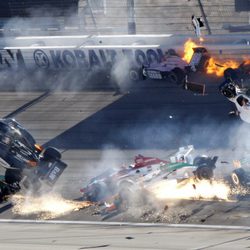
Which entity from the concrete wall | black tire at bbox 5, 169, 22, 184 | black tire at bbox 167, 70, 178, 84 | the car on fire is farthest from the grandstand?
black tire at bbox 5, 169, 22, 184

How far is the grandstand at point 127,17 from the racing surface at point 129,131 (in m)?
8.17

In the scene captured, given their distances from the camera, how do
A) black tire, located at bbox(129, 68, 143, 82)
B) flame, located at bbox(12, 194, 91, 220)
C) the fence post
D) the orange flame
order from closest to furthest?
flame, located at bbox(12, 194, 91, 220) → the orange flame → black tire, located at bbox(129, 68, 143, 82) → the fence post

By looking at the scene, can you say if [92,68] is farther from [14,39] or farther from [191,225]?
[191,225]

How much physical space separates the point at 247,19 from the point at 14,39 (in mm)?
10905

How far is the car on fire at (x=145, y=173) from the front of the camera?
→ 923 inches

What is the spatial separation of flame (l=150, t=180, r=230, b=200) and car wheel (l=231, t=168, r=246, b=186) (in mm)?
273

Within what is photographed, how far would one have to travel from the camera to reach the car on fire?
23438mm

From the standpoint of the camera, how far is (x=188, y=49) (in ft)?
113

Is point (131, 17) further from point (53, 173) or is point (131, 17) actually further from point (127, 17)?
point (53, 173)

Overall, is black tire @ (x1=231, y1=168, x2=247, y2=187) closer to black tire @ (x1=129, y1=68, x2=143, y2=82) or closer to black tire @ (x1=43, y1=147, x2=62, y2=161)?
black tire @ (x1=43, y1=147, x2=62, y2=161)

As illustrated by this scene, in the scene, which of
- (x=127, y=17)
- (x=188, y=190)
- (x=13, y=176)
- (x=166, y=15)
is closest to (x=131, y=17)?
(x=127, y=17)

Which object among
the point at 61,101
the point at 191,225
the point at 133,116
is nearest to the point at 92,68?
the point at 61,101

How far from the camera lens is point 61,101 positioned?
33719 millimetres

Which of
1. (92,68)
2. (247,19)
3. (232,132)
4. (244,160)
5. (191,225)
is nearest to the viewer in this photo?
(191,225)
